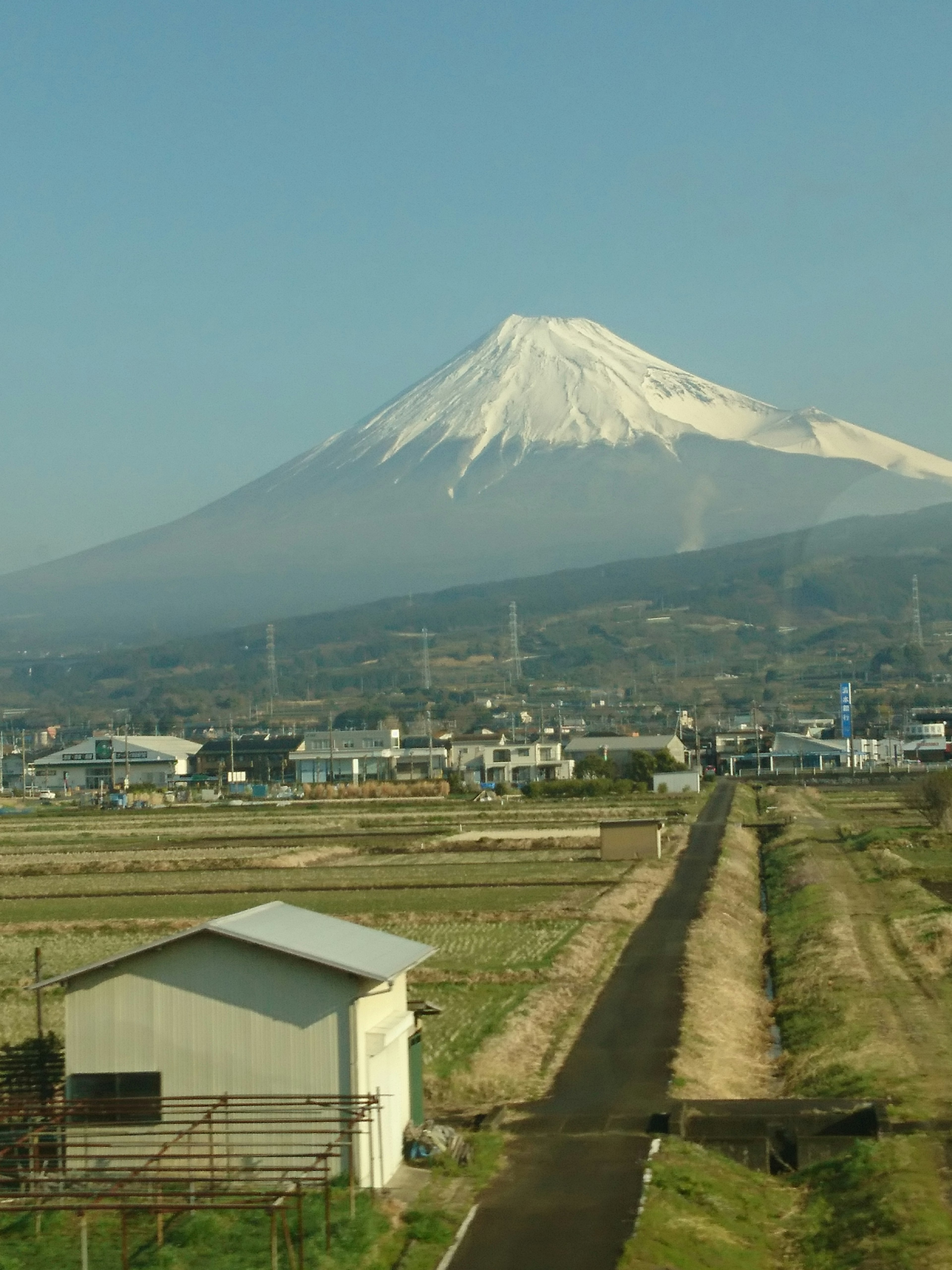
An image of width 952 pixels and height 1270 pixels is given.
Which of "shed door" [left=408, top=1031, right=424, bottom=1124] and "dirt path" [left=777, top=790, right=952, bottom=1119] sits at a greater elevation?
"shed door" [left=408, top=1031, right=424, bottom=1124]

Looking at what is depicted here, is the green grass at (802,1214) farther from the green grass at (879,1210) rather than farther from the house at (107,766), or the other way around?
the house at (107,766)

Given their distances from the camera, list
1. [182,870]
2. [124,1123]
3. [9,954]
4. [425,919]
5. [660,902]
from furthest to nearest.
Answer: [182,870]
[660,902]
[425,919]
[9,954]
[124,1123]

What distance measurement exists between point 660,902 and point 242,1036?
1819 centimetres

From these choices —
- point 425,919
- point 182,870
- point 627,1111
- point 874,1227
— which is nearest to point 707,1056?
point 627,1111

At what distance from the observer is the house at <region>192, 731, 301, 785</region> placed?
99.9 meters

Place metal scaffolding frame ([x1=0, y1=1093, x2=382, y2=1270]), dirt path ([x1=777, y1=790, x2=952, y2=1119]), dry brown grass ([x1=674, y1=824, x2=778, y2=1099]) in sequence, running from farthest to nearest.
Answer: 1. dry brown grass ([x1=674, y1=824, x2=778, y2=1099])
2. dirt path ([x1=777, y1=790, x2=952, y2=1119])
3. metal scaffolding frame ([x1=0, y1=1093, x2=382, y2=1270])

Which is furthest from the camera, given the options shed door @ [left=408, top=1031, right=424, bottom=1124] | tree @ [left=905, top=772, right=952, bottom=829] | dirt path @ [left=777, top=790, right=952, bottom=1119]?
tree @ [left=905, top=772, right=952, bottom=829]

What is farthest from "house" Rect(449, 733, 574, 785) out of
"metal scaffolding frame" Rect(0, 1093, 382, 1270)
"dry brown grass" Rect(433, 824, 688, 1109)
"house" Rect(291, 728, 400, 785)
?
"metal scaffolding frame" Rect(0, 1093, 382, 1270)

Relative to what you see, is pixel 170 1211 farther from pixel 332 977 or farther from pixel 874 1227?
pixel 874 1227

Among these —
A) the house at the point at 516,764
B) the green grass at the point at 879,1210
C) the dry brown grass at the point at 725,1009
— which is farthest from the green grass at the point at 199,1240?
the house at the point at 516,764

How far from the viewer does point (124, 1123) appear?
10.7 meters

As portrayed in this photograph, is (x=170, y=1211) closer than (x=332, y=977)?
Yes

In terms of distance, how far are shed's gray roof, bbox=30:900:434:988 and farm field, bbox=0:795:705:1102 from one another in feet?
7.48

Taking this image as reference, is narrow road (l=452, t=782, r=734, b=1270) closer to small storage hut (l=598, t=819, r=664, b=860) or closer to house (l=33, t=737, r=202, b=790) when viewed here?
small storage hut (l=598, t=819, r=664, b=860)
